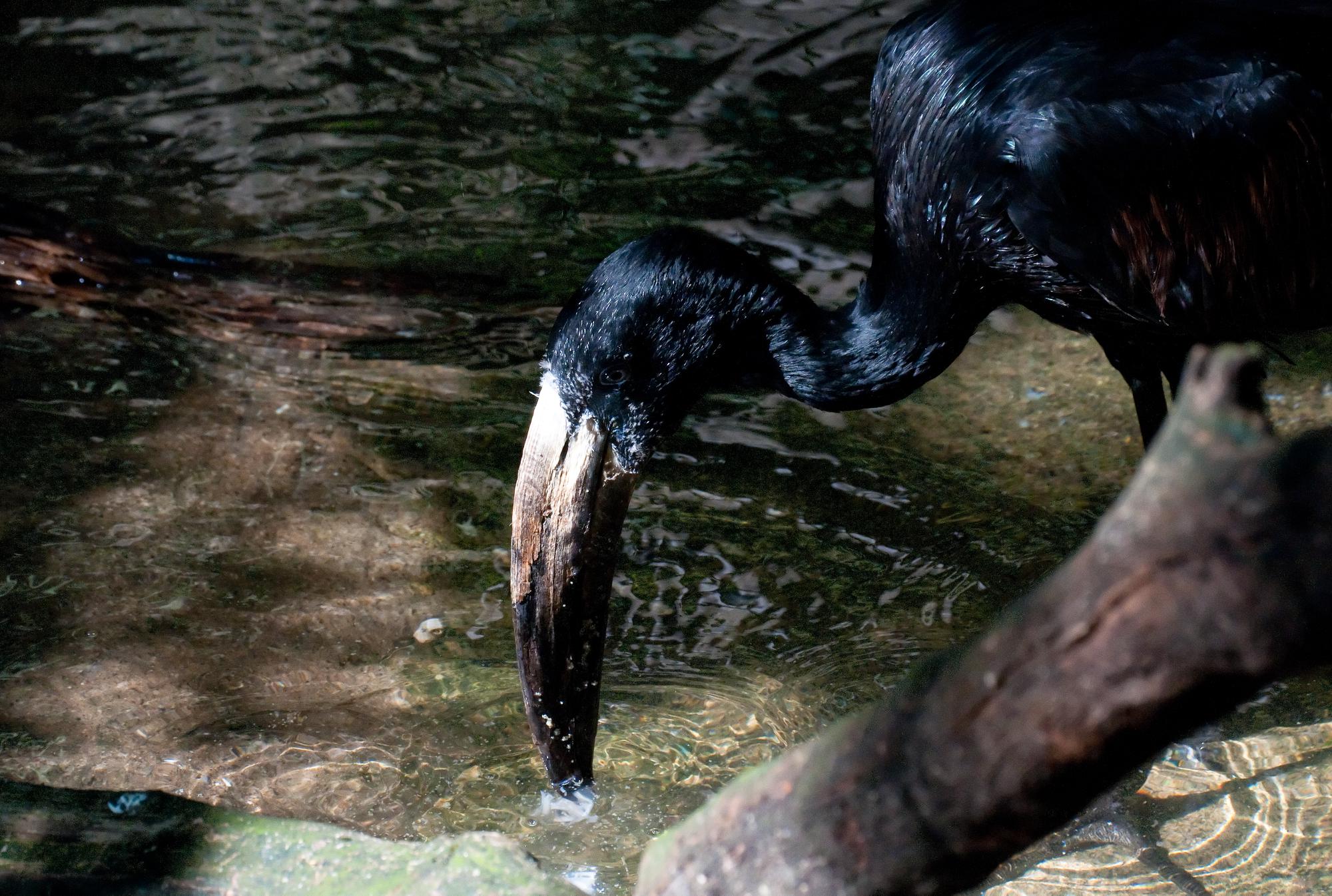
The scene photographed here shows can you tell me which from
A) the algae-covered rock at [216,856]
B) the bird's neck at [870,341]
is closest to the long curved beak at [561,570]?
the bird's neck at [870,341]

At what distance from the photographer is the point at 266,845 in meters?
1.95

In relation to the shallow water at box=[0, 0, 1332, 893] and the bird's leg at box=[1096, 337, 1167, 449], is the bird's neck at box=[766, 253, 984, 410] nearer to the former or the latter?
the bird's leg at box=[1096, 337, 1167, 449]

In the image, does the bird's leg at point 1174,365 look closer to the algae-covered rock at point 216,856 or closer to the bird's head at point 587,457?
the bird's head at point 587,457

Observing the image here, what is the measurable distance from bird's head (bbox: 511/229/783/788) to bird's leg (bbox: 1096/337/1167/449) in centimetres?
115

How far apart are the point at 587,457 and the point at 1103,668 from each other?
189 centimetres

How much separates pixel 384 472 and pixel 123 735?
1.26 m

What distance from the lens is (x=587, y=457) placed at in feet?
9.36

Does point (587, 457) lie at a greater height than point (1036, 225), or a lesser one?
lesser

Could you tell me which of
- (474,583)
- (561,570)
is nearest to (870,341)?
(561,570)

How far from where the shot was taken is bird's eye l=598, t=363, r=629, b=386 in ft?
9.27

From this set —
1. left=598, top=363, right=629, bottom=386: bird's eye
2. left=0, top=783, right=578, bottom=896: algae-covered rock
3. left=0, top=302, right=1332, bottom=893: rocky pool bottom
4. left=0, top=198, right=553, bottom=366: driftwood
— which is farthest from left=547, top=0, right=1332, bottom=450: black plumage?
left=0, top=198, right=553, bottom=366: driftwood

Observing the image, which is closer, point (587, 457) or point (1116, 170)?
point (1116, 170)

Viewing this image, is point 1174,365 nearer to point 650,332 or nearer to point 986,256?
point 986,256

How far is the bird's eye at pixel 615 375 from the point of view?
111 inches
